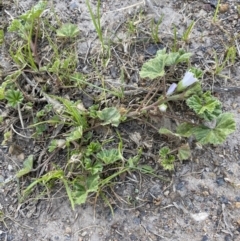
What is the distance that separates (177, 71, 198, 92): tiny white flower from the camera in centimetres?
230

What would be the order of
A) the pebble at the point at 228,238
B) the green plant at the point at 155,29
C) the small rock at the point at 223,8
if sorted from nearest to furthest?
the pebble at the point at 228,238
the green plant at the point at 155,29
the small rock at the point at 223,8

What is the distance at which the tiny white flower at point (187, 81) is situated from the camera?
230cm

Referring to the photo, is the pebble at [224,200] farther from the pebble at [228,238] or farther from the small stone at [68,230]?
the small stone at [68,230]

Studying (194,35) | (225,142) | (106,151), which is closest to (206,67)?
(194,35)

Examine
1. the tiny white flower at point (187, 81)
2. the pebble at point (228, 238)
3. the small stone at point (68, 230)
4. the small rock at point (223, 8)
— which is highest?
the small rock at point (223, 8)

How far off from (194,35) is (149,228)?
105 centimetres

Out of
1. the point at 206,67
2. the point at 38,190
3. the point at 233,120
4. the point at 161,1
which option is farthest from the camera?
the point at 161,1

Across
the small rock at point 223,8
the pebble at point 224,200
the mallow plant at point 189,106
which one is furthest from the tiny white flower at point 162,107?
the small rock at point 223,8

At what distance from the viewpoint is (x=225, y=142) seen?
2371 mm

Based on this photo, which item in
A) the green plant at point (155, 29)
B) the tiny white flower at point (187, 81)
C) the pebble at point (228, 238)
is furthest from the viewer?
the green plant at point (155, 29)

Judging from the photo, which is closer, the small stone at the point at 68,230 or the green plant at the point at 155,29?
the small stone at the point at 68,230

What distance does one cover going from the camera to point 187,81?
7.55 feet

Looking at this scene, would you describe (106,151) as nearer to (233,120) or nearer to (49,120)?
(49,120)

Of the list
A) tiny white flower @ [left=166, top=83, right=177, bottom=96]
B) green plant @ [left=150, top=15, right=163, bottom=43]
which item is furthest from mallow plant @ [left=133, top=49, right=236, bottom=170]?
green plant @ [left=150, top=15, right=163, bottom=43]
